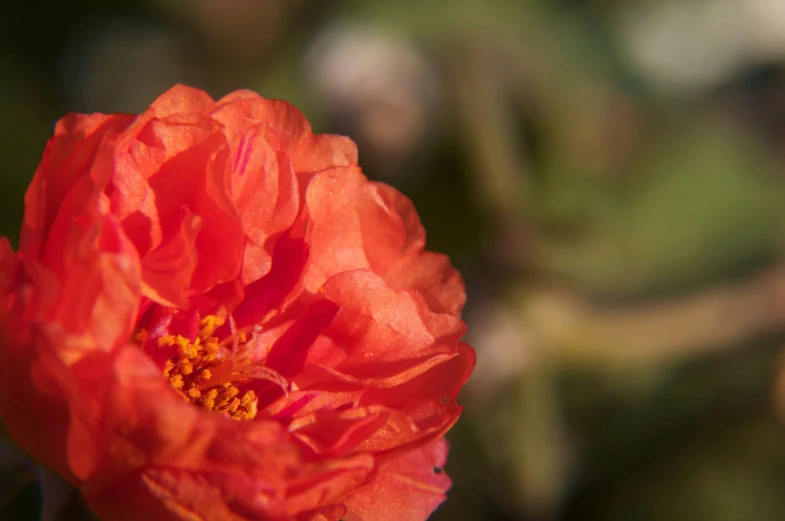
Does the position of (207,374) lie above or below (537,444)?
above

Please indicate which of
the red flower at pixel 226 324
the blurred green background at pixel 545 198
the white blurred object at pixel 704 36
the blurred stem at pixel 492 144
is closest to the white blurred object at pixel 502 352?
the blurred green background at pixel 545 198

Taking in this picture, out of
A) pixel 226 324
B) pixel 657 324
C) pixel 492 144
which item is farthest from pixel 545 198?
pixel 226 324

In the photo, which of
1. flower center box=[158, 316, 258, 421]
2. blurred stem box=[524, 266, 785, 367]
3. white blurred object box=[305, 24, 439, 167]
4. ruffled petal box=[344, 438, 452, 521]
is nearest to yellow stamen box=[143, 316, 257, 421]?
flower center box=[158, 316, 258, 421]

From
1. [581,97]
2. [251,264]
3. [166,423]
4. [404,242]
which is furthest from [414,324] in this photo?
[581,97]

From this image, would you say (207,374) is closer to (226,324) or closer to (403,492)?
(226,324)

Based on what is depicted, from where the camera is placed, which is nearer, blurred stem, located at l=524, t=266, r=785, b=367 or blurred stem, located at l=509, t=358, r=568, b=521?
blurred stem, located at l=509, t=358, r=568, b=521

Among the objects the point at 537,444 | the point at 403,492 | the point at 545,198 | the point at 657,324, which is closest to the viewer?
the point at 403,492

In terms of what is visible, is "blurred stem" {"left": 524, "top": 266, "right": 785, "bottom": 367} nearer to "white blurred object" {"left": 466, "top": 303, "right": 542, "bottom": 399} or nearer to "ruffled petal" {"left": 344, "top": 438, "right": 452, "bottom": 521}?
"white blurred object" {"left": 466, "top": 303, "right": 542, "bottom": 399}
